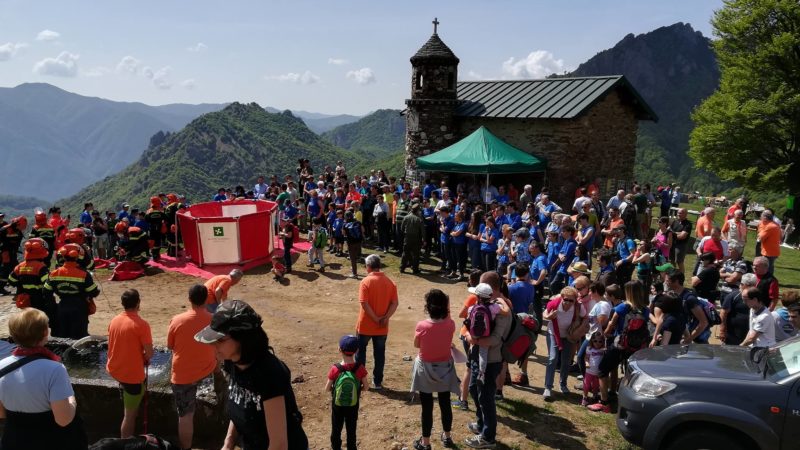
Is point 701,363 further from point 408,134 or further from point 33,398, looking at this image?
point 408,134

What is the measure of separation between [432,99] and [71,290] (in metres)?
14.8

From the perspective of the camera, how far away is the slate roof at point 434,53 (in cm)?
1959

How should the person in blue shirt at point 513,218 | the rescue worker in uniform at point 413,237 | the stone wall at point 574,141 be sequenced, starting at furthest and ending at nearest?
the stone wall at point 574,141
the rescue worker in uniform at point 413,237
the person in blue shirt at point 513,218

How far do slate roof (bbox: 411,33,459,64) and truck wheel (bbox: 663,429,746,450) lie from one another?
652 inches

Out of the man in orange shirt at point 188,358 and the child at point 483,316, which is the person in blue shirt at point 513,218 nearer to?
the child at point 483,316

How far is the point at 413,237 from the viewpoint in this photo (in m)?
13.7

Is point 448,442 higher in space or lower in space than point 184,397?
lower

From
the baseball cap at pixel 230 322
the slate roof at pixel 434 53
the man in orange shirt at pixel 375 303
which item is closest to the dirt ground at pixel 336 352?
the man in orange shirt at pixel 375 303

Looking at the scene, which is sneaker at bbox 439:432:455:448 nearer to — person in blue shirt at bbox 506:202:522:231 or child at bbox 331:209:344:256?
person in blue shirt at bbox 506:202:522:231

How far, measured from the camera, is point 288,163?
311 feet

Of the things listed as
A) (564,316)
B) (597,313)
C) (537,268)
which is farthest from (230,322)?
(537,268)

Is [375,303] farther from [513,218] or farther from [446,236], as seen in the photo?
[446,236]

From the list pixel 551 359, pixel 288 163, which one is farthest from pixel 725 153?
pixel 288 163

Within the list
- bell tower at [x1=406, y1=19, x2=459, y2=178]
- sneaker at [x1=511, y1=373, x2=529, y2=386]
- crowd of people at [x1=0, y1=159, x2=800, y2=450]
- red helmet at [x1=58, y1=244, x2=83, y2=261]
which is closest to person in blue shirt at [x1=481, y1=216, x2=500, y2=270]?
crowd of people at [x1=0, y1=159, x2=800, y2=450]
